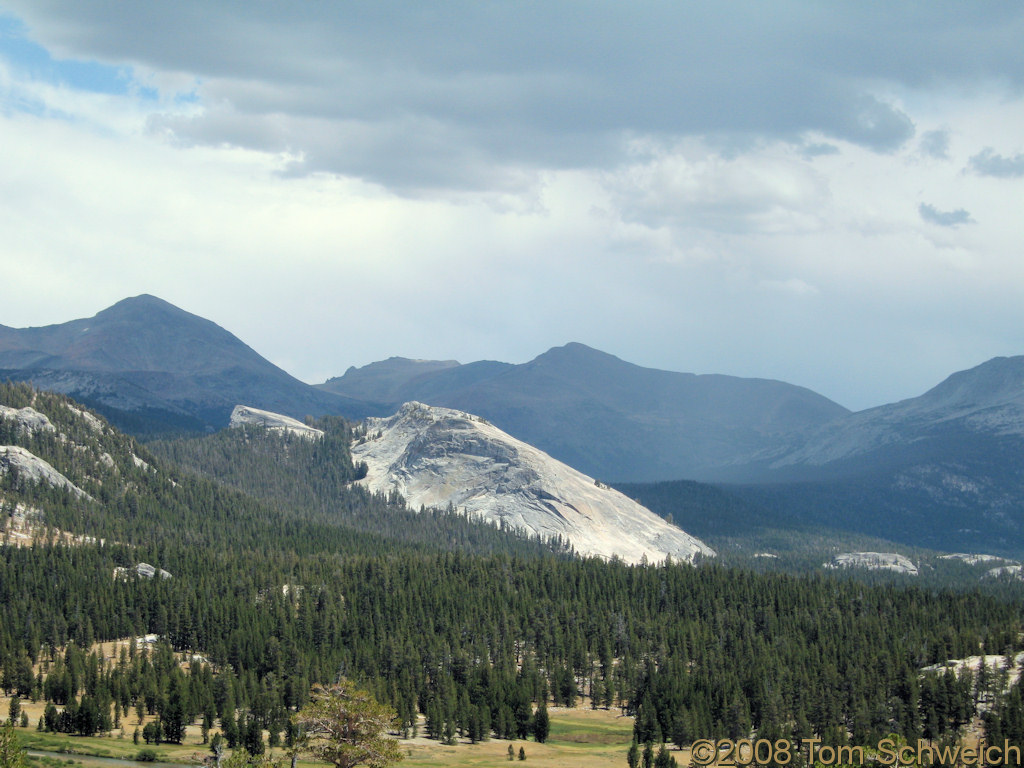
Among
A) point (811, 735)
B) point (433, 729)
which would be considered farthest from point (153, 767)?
point (811, 735)

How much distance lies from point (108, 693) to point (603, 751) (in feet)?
242

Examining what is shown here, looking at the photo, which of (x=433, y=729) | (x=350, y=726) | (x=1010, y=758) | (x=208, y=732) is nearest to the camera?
(x=350, y=726)

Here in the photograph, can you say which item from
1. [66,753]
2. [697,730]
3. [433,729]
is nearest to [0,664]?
[66,753]

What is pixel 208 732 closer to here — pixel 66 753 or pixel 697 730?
pixel 66 753

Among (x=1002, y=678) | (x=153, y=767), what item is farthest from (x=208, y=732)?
(x=1002, y=678)

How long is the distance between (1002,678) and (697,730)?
49.6 metres

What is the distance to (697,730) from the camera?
190m

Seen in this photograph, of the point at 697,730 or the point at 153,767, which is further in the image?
the point at 697,730

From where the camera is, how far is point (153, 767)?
15062 centimetres

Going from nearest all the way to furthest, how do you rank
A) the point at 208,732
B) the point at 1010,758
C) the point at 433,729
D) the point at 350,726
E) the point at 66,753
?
the point at 350,726 → the point at 66,753 → the point at 1010,758 → the point at 208,732 → the point at 433,729

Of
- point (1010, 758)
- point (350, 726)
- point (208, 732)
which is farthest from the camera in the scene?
point (208, 732)

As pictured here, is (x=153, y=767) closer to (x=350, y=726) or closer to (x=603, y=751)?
(x=350, y=726)

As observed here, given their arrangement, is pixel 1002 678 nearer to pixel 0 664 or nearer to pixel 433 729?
pixel 433 729

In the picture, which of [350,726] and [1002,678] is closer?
[350,726]
